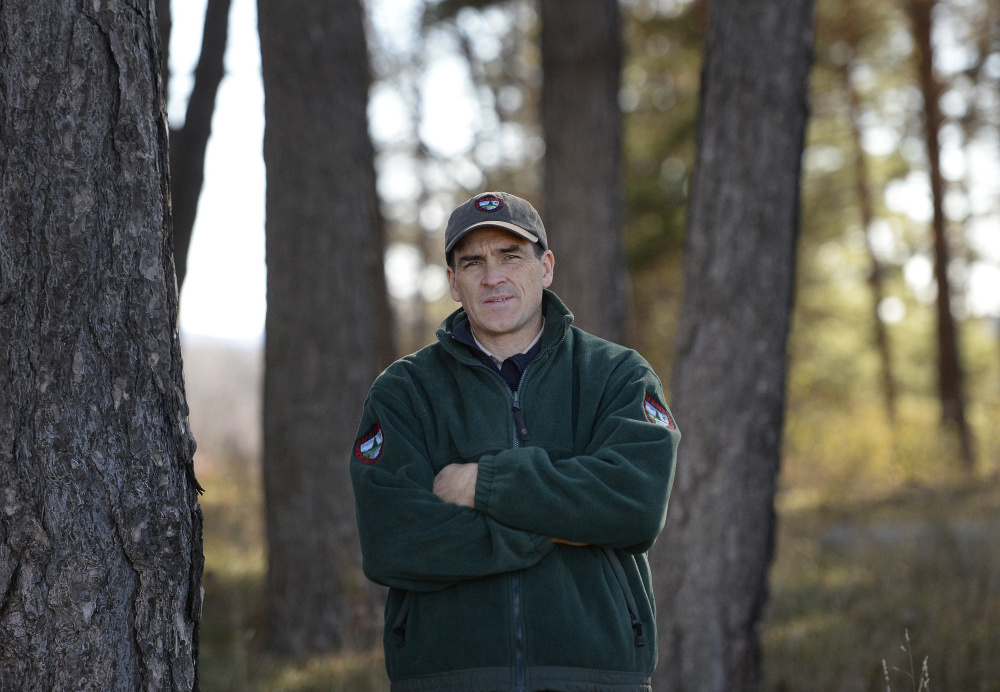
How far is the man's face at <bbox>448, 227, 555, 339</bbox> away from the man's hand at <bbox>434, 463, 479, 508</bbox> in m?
0.47

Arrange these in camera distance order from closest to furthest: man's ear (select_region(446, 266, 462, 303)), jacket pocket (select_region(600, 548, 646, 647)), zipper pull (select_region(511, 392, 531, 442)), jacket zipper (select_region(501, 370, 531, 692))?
jacket zipper (select_region(501, 370, 531, 692)) < jacket pocket (select_region(600, 548, 646, 647)) < zipper pull (select_region(511, 392, 531, 442)) < man's ear (select_region(446, 266, 462, 303))

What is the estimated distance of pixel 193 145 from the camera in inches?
236

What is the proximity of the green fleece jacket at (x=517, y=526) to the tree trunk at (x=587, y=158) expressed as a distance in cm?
508

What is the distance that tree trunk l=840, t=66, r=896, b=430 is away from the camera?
707 inches

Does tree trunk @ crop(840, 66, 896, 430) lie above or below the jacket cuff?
above

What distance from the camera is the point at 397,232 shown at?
26.1 meters

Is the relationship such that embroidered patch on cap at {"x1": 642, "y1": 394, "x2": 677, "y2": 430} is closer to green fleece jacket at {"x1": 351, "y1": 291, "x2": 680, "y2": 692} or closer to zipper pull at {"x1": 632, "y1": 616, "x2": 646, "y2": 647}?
green fleece jacket at {"x1": 351, "y1": 291, "x2": 680, "y2": 692}

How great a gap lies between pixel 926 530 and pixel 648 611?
6.73 meters

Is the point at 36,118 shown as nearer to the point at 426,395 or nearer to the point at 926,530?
the point at 426,395

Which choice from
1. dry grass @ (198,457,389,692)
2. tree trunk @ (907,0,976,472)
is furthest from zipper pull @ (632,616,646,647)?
tree trunk @ (907,0,976,472)

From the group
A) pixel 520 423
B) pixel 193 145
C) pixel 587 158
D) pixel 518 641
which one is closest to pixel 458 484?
pixel 520 423

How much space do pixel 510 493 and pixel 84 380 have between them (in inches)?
46.0

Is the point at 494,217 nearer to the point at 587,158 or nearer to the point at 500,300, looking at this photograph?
the point at 500,300

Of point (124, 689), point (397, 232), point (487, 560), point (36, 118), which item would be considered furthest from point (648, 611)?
point (397, 232)
